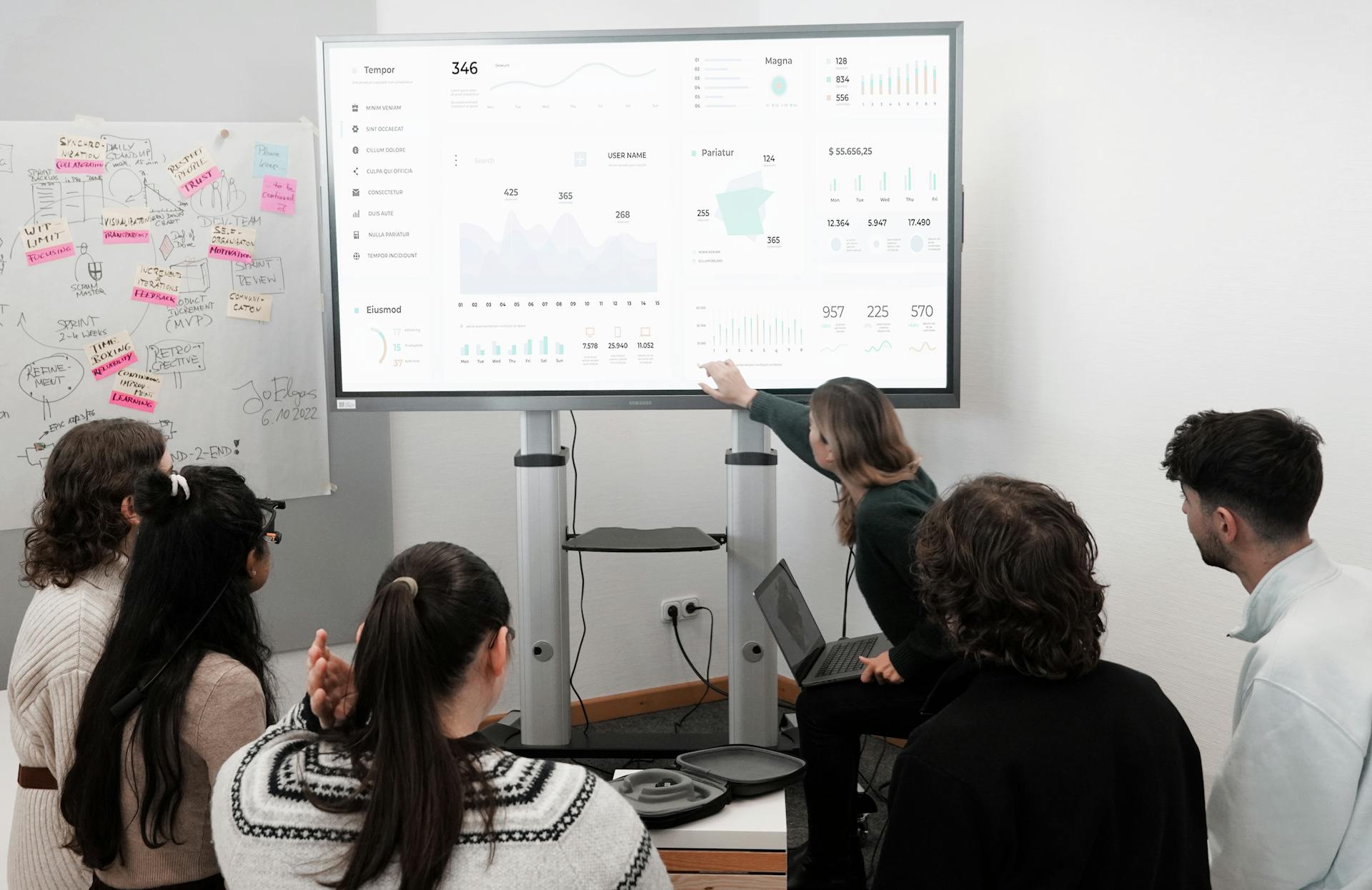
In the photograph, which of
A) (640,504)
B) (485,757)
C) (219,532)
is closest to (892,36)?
Result: (640,504)

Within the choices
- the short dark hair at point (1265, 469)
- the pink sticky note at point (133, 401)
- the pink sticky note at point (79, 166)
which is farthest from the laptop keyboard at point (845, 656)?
the pink sticky note at point (79, 166)

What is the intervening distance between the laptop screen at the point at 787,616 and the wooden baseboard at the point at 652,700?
3.62 feet

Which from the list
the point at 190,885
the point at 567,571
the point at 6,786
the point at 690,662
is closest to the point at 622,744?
the point at 567,571

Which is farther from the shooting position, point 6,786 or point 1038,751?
point 6,786

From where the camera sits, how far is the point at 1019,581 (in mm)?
1260

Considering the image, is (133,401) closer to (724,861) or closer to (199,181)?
(199,181)

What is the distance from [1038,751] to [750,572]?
1.72m

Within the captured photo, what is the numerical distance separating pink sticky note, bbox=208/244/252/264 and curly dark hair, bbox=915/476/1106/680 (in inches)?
89.3

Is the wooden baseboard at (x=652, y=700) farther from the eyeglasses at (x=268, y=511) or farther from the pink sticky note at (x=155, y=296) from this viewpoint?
the eyeglasses at (x=268, y=511)

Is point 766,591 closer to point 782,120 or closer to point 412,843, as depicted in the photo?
point 782,120

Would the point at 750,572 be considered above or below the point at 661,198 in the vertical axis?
below

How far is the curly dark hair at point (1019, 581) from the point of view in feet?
4.06

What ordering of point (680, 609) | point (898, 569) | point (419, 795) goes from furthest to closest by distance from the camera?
point (680, 609) < point (898, 569) < point (419, 795)

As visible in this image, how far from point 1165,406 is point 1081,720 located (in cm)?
155
